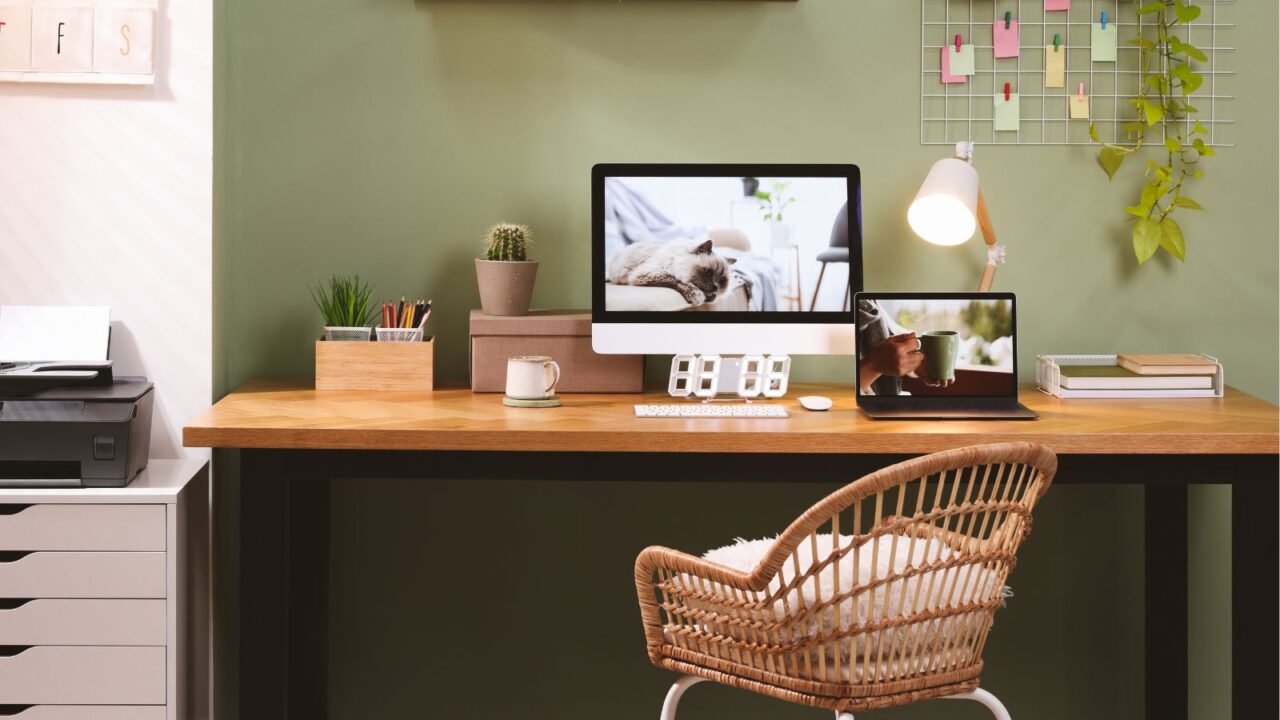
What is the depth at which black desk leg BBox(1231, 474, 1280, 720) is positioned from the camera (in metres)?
1.75

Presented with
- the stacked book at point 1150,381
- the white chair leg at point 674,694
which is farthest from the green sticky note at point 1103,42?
the white chair leg at point 674,694

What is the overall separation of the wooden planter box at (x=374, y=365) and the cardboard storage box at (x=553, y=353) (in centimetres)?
11

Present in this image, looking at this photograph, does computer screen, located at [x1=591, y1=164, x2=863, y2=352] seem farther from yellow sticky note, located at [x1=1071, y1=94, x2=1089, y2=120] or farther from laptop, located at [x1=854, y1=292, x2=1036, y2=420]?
yellow sticky note, located at [x1=1071, y1=94, x2=1089, y2=120]

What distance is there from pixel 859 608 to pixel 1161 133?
1459 mm

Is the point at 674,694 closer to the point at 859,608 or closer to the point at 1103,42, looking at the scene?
the point at 859,608

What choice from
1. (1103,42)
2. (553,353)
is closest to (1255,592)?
(1103,42)

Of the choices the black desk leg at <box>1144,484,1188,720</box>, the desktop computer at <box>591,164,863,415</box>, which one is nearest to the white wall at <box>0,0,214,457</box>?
the desktop computer at <box>591,164,863,415</box>

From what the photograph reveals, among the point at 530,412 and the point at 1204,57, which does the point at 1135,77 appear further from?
the point at 530,412

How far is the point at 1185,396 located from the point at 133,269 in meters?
2.08

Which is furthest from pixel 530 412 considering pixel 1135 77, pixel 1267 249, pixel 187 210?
pixel 1267 249

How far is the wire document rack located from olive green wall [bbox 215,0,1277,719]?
34 mm

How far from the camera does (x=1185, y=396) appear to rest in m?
2.09

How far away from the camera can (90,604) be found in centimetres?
178

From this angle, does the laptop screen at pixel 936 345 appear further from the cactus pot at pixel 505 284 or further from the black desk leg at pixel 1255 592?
the cactus pot at pixel 505 284
